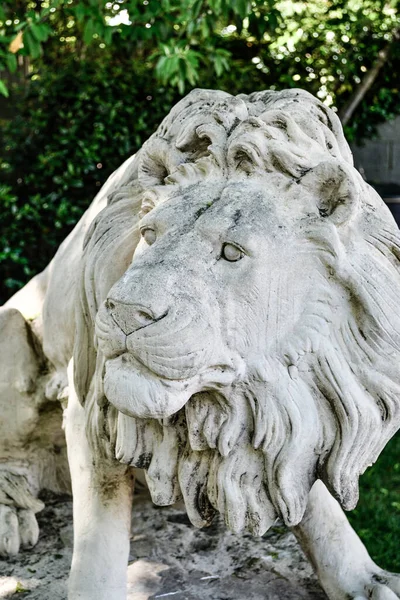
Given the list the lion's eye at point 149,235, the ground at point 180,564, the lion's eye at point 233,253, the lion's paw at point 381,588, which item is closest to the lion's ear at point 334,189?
the lion's eye at point 233,253

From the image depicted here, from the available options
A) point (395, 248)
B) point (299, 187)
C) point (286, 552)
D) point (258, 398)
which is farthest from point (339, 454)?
point (286, 552)

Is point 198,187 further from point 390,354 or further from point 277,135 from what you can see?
point 390,354

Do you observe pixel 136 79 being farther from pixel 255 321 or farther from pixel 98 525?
pixel 255 321

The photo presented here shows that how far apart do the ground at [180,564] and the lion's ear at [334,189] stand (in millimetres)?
1197

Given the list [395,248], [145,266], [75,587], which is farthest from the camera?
[75,587]

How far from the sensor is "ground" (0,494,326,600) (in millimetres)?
2352

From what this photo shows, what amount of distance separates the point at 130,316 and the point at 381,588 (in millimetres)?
1050

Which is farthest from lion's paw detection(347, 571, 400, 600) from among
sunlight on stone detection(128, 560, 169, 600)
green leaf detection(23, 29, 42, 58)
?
green leaf detection(23, 29, 42, 58)

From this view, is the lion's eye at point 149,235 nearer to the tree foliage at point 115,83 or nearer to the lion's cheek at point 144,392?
the lion's cheek at point 144,392

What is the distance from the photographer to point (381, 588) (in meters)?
2.05

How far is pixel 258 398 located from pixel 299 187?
1.43 feet

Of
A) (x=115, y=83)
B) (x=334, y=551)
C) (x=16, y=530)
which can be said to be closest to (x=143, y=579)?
(x=16, y=530)

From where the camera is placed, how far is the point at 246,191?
1.65 meters

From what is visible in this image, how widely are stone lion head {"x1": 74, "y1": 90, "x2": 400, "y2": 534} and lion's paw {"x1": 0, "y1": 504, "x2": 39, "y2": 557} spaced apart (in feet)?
3.14
